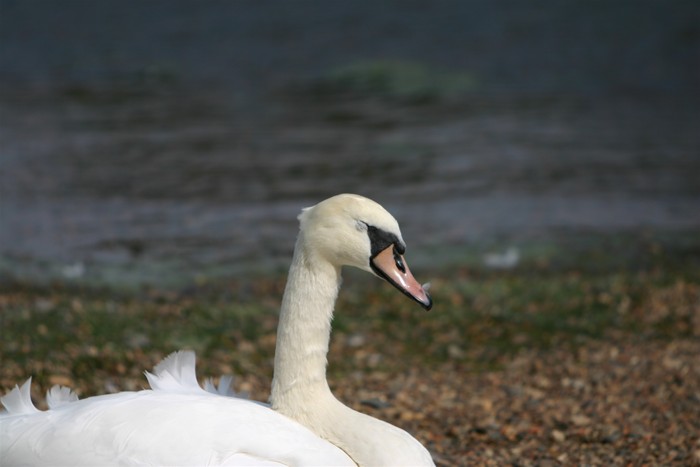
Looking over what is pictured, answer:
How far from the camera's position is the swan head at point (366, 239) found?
4719 millimetres

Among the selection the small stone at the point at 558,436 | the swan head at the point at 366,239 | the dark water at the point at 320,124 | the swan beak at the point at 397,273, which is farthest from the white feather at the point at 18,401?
the dark water at the point at 320,124

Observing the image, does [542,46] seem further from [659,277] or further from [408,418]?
[408,418]

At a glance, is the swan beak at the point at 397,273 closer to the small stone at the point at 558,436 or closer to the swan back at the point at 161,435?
the swan back at the point at 161,435

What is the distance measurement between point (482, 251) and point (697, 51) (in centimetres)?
1704

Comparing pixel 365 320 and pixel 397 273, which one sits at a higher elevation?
pixel 397 273

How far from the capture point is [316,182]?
16453mm

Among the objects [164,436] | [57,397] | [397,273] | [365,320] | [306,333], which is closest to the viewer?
[164,436]

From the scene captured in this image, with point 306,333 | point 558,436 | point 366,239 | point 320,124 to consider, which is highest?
point 366,239

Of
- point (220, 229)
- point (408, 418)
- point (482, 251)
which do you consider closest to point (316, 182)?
point (220, 229)

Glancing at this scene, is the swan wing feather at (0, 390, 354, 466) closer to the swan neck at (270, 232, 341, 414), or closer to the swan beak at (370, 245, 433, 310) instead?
the swan neck at (270, 232, 341, 414)

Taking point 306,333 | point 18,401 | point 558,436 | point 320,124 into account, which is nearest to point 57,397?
point 18,401

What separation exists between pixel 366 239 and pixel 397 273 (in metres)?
0.21

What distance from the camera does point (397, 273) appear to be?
471cm

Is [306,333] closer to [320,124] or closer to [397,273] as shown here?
[397,273]
